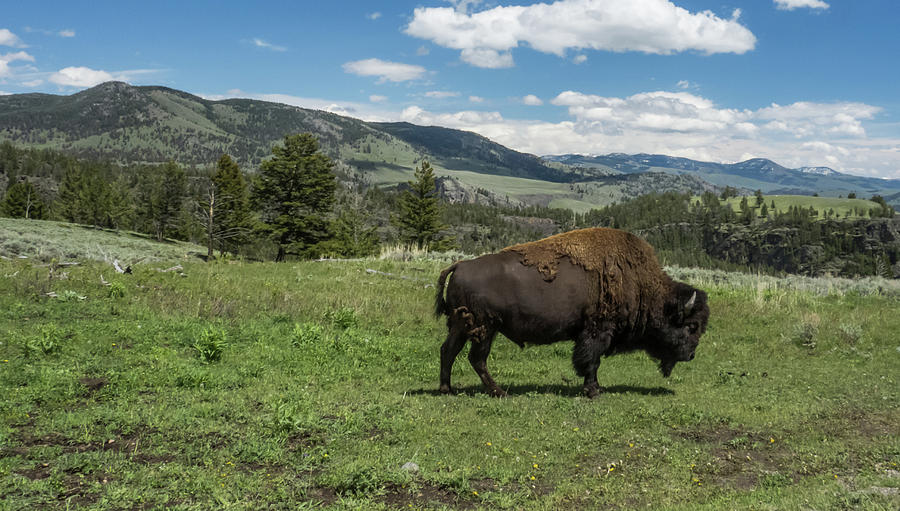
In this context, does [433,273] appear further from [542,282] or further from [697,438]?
[697,438]

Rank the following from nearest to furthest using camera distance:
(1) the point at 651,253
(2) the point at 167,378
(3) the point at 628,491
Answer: (3) the point at 628,491
(2) the point at 167,378
(1) the point at 651,253

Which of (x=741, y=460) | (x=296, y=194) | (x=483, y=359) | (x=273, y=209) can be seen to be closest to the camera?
(x=741, y=460)

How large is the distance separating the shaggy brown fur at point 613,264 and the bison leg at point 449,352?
1746 millimetres

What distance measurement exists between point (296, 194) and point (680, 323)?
146 ft

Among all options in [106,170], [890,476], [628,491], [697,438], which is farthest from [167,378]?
[106,170]

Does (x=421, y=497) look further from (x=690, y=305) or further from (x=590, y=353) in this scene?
(x=690, y=305)

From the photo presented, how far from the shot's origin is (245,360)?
1052 centimetres

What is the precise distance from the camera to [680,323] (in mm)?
10148

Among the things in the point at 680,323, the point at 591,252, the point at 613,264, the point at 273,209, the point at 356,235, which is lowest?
the point at 356,235

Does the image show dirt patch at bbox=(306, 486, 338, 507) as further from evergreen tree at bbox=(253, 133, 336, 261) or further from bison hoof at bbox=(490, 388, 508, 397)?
evergreen tree at bbox=(253, 133, 336, 261)

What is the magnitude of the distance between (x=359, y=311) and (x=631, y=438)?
9763 millimetres

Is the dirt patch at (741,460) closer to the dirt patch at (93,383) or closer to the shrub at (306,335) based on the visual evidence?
the shrub at (306,335)

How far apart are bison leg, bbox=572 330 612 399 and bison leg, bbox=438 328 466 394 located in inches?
80.8

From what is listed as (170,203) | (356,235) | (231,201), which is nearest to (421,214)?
(356,235)
